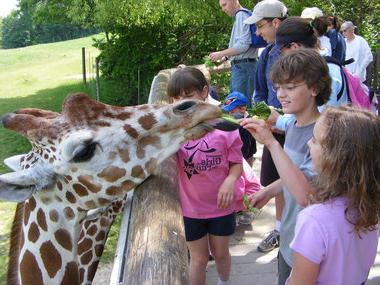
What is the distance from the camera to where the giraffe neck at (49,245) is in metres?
2.45

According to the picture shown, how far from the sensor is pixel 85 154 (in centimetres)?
225

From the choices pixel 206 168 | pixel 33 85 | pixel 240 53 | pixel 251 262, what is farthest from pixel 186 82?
pixel 33 85

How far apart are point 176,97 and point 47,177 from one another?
98 cm

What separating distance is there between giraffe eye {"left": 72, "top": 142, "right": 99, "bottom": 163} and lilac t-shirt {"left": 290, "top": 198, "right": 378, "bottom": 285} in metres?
1.00

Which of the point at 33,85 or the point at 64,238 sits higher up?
the point at 64,238

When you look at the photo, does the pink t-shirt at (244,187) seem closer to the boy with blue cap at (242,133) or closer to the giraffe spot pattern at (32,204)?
the boy with blue cap at (242,133)

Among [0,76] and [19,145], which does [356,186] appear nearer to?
[19,145]

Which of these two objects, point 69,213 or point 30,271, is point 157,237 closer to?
point 69,213

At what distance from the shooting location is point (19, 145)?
1157cm

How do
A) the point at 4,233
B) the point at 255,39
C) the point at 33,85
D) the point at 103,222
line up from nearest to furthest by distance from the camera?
the point at 103,222 → the point at 255,39 → the point at 4,233 → the point at 33,85

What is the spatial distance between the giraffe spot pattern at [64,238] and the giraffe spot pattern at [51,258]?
A: 53 mm

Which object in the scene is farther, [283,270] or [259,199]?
[283,270]

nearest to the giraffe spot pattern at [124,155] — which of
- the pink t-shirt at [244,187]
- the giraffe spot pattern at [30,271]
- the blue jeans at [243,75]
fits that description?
the giraffe spot pattern at [30,271]

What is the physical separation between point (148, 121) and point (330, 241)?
1013mm
